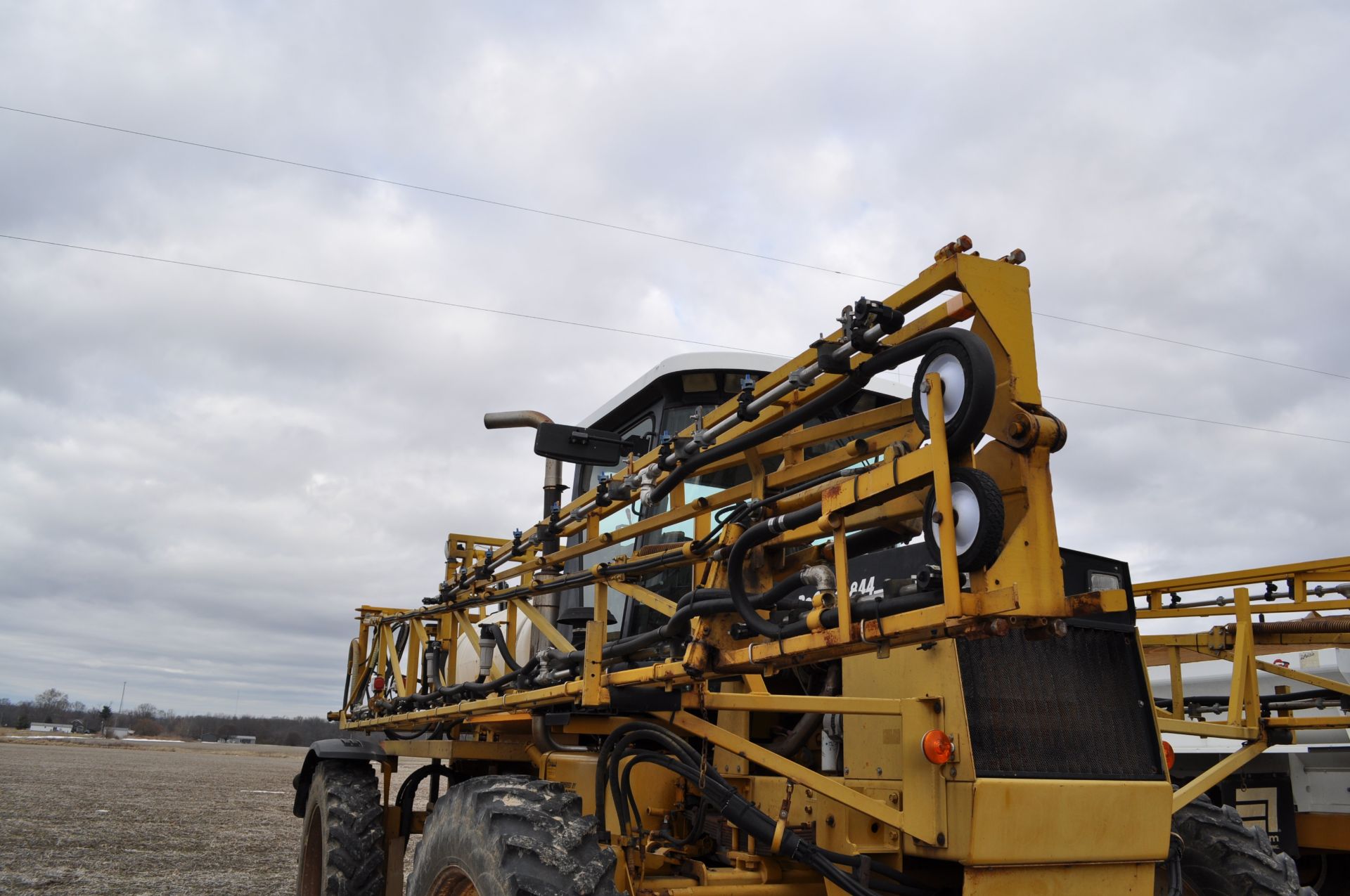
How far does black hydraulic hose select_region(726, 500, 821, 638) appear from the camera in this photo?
10.7 feet

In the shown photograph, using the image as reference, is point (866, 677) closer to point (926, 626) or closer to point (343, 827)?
point (926, 626)

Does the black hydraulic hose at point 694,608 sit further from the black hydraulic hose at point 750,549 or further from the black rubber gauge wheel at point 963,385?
the black rubber gauge wheel at point 963,385

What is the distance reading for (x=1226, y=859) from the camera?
5258mm

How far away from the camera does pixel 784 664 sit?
3.28m

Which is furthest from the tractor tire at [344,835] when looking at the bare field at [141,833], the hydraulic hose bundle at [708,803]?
the bare field at [141,833]

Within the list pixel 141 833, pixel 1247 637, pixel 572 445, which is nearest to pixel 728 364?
pixel 572 445

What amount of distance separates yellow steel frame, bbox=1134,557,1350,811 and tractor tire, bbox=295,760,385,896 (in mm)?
4888

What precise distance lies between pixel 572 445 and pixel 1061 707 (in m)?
2.42

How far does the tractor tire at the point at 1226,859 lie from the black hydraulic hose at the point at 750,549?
3.13m

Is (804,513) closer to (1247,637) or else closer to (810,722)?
(810,722)

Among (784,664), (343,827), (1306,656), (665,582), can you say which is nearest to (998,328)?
(784,664)

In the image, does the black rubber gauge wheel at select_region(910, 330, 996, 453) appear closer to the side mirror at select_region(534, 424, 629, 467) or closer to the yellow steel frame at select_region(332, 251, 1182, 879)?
the yellow steel frame at select_region(332, 251, 1182, 879)

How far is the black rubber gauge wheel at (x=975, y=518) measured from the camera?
2648 millimetres

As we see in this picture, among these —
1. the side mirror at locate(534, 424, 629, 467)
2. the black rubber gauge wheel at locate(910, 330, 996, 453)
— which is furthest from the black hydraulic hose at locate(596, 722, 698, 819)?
the black rubber gauge wheel at locate(910, 330, 996, 453)
